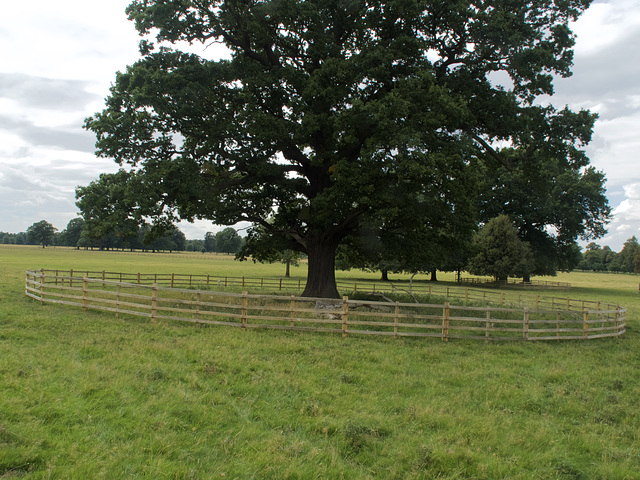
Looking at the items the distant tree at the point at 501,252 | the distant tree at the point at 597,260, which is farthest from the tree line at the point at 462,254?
the distant tree at the point at 597,260

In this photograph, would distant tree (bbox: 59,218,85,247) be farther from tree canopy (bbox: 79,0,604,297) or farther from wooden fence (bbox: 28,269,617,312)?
tree canopy (bbox: 79,0,604,297)

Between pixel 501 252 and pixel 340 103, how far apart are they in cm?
4302

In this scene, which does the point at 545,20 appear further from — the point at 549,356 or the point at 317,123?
the point at 549,356

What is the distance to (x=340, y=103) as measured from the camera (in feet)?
61.7

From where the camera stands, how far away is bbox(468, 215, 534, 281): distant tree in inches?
2148

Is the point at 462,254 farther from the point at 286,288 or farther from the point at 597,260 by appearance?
the point at 597,260

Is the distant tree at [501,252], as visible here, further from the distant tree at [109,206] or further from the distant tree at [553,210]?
the distant tree at [109,206]

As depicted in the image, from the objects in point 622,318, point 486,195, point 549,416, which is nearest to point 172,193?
point 549,416

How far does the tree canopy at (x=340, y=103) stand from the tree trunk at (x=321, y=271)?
32 centimetres

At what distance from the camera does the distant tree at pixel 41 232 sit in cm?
16138

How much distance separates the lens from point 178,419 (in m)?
6.14

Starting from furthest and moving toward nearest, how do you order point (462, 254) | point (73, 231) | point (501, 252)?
point (73, 231) < point (501, 252) < point (462, 254)

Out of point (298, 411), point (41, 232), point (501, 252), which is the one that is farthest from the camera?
point (41, 232)

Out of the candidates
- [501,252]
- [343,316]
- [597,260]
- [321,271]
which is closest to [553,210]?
[501,252]
